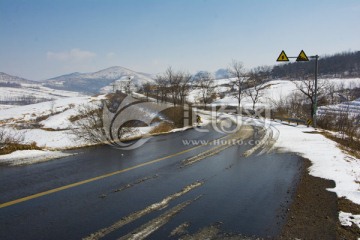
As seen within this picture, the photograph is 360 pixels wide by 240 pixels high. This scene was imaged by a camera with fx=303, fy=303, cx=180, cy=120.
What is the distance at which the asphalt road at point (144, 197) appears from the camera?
551cm

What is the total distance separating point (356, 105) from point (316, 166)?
8372 cm

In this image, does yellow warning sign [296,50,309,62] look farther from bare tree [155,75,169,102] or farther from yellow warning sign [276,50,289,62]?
bare tree [155,75,169,102]

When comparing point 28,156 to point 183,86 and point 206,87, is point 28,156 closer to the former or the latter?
point 183,86

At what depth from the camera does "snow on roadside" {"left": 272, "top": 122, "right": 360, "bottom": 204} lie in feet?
28.1

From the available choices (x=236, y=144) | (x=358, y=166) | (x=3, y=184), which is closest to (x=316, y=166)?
(x=358, y=166)

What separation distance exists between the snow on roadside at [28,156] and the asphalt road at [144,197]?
0.62 metres

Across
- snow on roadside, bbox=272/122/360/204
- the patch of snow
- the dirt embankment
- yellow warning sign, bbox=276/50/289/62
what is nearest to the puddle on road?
the dirt embankment

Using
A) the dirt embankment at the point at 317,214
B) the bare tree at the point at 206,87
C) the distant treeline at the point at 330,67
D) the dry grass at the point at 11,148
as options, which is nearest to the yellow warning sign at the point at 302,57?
the dirt embankment at the point at 317,214

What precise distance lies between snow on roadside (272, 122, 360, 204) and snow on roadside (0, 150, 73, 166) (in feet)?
32.0

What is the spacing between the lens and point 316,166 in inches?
460

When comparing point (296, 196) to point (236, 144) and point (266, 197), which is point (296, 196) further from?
point (236, 144)

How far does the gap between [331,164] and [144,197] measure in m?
8.12

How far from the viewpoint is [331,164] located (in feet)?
38.8

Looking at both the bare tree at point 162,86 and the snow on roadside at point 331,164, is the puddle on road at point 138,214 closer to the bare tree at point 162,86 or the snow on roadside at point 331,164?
the snow on roadside at point 331,164
